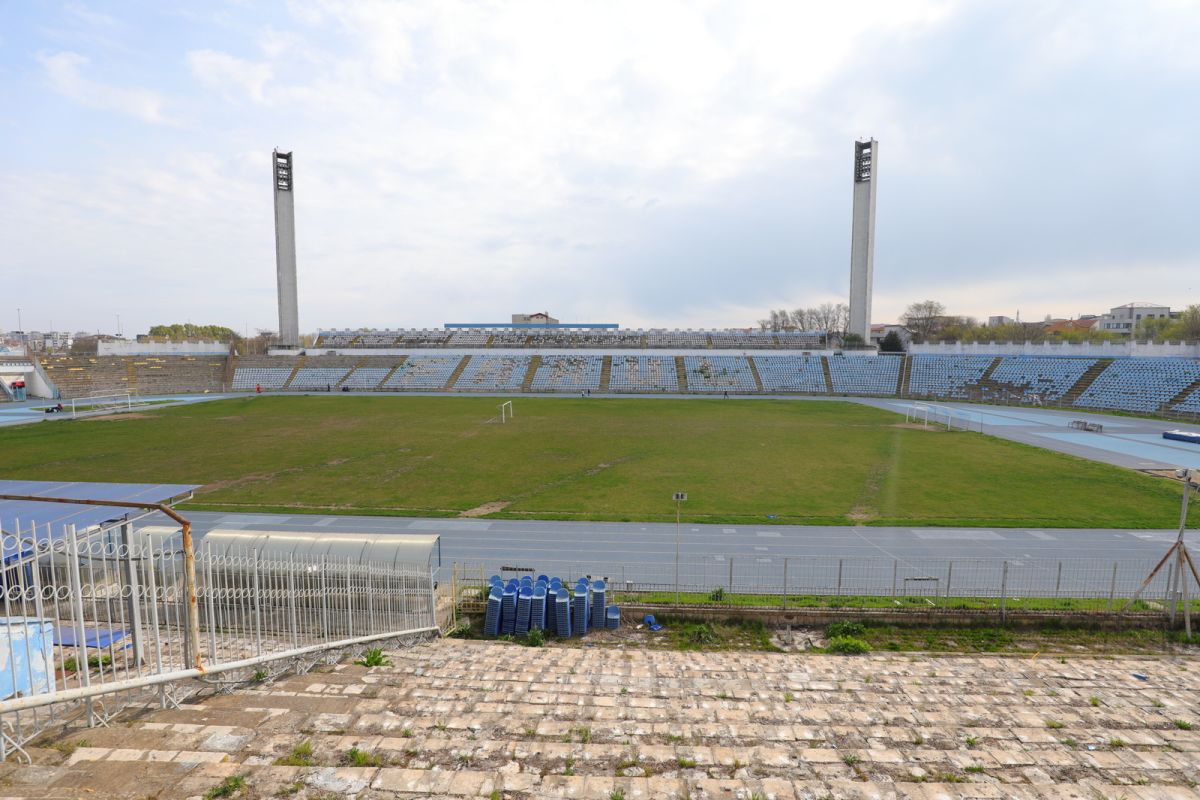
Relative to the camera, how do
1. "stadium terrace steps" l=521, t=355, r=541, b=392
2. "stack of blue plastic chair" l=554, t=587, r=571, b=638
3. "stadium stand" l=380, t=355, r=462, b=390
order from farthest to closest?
"stadium stand" l=380, t=355, r=462, b=390
"stadium terrace steps" l=521, t=355, r=541, b=392
"stack of blue plastic chair" l=554, t=587, r=571, b=638

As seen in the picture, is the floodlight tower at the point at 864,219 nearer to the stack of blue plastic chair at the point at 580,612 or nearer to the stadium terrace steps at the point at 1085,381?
the stadium terrace steps at the point at 1085,381

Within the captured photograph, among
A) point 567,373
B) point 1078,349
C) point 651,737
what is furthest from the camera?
point 567,373

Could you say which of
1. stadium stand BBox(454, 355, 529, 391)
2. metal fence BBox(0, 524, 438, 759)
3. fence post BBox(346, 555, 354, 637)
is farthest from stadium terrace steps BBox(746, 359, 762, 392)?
fence post BBox(346, 555, 354, 637)

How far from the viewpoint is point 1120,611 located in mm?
13664

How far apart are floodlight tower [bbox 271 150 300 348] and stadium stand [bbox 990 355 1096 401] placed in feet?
317

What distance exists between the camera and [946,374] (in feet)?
235

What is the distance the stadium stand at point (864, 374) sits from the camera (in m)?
73.6

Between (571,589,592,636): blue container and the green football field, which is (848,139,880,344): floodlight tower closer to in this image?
the green football field

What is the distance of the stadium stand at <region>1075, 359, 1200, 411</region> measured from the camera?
2093 inches

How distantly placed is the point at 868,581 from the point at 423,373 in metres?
75.6

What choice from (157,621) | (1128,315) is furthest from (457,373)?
(1128,315)

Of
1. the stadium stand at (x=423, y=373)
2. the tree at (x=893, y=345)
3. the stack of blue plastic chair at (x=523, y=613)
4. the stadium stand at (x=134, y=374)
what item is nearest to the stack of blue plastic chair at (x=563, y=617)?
the stack of blue plastic chair at (x=523, y=613)

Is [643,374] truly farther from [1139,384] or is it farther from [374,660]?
[374,660]

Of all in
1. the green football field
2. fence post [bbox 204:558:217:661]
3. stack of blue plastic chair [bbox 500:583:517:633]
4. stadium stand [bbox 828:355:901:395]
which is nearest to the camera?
fence post [bbox 204:558:217:661]
